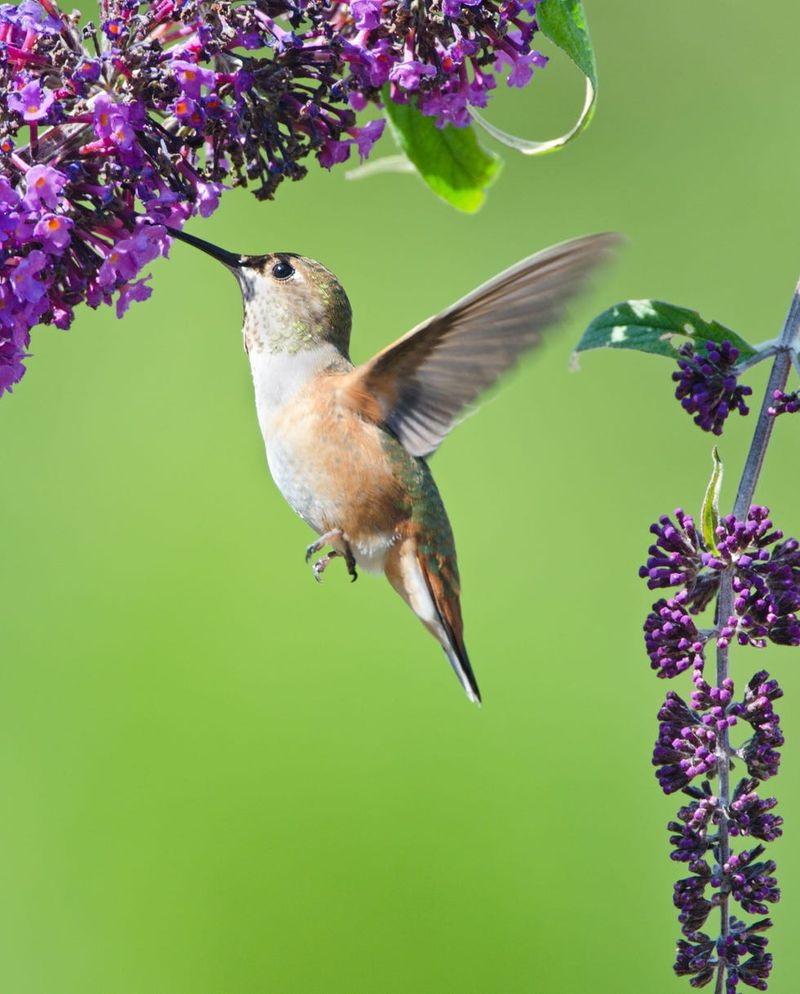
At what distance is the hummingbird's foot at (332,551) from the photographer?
7.90ft

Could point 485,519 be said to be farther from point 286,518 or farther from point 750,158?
point 750,158

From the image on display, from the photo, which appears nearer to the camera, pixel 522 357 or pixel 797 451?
pixel 522 357

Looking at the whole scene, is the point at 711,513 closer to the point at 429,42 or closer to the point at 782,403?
the point at 782,403

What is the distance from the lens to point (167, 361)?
469cm

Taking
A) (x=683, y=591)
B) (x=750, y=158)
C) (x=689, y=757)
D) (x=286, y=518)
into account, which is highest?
(x=750, y=158)

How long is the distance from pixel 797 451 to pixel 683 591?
2526 millimetres

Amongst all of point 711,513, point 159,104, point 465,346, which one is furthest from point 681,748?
point 159,104

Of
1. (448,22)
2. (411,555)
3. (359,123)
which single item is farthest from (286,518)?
(448,22)

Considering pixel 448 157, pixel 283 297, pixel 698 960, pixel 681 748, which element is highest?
pixel 448 157

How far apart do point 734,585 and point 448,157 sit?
0.96 meters

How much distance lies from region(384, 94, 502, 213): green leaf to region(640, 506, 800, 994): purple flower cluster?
81 centimetres

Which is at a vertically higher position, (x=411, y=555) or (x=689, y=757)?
(x=411, y=555)

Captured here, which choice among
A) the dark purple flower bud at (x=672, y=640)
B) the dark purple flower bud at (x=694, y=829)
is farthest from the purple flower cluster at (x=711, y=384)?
the dark purple flower bud at (x=694, y=829)

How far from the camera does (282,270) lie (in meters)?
2.46
